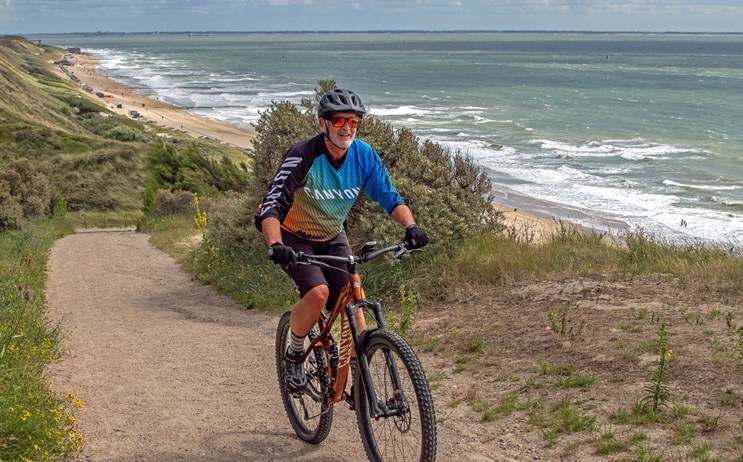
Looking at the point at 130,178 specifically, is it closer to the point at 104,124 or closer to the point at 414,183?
the point at 104,124

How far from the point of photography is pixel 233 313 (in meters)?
10.2

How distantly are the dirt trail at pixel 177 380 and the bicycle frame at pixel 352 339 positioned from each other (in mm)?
641

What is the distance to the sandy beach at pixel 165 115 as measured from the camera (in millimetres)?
58250

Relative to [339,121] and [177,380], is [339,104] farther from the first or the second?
[177,380]

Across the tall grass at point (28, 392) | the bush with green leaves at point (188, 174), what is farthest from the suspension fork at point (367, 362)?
the bush with green leaves at point (188, 174)

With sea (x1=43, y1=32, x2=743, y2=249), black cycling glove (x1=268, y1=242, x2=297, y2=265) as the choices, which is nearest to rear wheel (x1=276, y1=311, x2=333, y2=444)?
black cycling glove (x1=268, y1=242, x2=297, y2=265)

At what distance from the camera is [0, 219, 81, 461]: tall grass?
508cm

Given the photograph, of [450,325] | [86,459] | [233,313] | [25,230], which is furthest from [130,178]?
[86,459]

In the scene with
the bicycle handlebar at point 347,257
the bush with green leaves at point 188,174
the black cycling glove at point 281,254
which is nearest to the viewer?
the black cycling glove at point 281,254

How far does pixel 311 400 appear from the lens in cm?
576


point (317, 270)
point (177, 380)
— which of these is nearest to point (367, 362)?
point (317, 270)

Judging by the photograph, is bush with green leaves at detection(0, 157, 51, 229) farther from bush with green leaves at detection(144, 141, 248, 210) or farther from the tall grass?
the tall grass

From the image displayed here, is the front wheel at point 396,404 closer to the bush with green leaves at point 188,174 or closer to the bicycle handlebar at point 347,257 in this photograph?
the bicycle handlebar at point 347,257

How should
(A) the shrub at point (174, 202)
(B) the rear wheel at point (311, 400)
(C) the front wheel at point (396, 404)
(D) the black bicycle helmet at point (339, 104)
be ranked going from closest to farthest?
(C) the front wheel at point (396, 404) → (D) the black bicycle helmet at point (339, 104) → (B) the rear wheel at point (311, 400) → (A) the shrub at point (174, 202)
